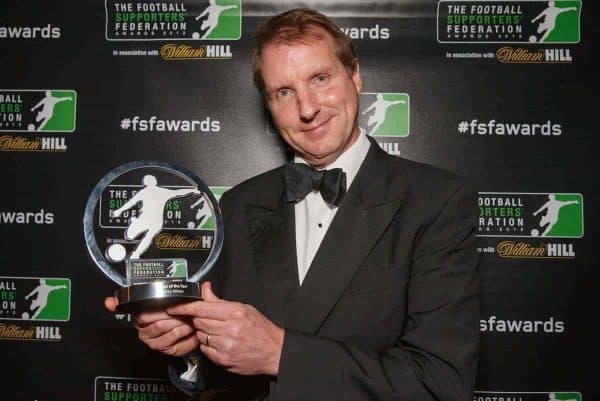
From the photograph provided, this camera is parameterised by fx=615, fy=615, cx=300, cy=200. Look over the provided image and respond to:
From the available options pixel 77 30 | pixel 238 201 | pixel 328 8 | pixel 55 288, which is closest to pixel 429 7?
pixel 328 8

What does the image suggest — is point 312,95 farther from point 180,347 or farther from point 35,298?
point 35,298

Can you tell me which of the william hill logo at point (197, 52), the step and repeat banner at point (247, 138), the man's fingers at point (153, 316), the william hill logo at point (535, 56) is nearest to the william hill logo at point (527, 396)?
the step and repeat banner at point (247, 138)

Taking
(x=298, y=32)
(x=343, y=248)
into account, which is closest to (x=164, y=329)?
(x=343, y=248)

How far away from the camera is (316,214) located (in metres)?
1.60

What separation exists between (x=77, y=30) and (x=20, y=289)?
1.08m

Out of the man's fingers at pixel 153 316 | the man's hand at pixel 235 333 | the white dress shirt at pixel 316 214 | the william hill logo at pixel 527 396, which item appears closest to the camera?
the man's hand at pixel 235 333

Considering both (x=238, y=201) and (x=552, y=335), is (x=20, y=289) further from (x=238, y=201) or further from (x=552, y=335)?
(x=552, y=335)

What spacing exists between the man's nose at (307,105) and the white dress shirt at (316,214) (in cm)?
16

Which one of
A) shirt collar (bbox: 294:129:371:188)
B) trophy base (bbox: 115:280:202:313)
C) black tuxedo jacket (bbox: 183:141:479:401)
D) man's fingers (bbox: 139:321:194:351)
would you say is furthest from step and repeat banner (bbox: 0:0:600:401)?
trophy base (bbox: 115:280:202:313)

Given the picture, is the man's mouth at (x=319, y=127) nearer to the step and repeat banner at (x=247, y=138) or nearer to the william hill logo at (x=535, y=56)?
the step and repeat banner at (x=247, y=138)

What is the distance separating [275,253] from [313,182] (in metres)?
0.23

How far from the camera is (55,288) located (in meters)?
2.47

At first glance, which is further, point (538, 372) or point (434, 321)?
point (538, 372)

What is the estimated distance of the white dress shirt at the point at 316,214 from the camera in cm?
153
